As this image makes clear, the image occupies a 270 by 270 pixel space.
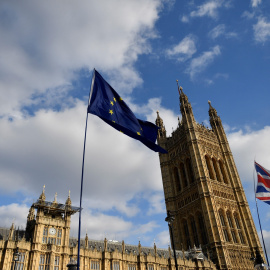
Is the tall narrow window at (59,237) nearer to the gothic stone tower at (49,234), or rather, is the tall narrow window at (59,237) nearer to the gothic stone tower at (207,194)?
the gothic stone tower at (49,234)

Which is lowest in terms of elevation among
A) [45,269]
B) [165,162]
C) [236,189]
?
[45,269]

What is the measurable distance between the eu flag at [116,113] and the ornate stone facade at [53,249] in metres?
27.2

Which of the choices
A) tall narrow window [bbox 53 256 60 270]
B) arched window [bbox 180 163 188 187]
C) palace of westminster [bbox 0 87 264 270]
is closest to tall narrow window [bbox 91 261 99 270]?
palace of westminster [bbox 0 87 264 270]

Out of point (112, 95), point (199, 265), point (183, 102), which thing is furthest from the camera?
point (183, 102)

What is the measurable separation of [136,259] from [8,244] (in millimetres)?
22501

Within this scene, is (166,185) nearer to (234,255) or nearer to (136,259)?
(234,255)

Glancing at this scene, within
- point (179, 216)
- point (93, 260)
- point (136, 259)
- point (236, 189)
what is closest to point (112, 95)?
point (93, 260)

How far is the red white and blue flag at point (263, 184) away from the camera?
118 feet

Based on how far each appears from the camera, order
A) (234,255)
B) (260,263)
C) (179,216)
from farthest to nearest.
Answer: (179,216)
(234,255)
(260,263)

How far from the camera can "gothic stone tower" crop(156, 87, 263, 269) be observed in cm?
6408

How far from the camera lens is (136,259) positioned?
165 ft

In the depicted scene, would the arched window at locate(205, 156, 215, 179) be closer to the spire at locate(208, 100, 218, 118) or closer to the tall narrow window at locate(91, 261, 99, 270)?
the spire at locate(208, 100, 218, 118)

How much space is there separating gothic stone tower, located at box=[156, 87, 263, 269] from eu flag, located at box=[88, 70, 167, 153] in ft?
157

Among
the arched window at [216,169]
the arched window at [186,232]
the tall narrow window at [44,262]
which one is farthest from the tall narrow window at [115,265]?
the arched window at [216,169]
